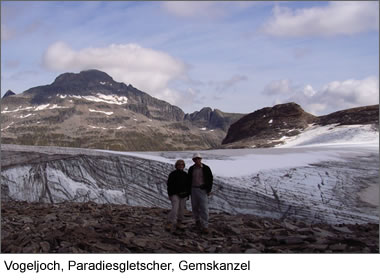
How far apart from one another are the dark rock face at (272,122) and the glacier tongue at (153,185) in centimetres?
4599

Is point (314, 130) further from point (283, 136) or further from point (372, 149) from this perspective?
point (372, 149)

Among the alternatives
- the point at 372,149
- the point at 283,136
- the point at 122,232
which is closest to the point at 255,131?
the point at 283,136

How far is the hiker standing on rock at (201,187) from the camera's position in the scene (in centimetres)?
1120

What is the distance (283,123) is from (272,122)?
10.4ft

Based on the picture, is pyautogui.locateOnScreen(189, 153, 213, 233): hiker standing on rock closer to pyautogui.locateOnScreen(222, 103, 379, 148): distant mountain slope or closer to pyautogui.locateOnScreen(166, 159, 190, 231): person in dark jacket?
pyautogui.locateOnScreen(166, 159, 190, 231): person in dark jacket

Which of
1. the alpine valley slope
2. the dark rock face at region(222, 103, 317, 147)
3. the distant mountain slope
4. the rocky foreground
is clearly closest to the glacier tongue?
the alpine valley slope

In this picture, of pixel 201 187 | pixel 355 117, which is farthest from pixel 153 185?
pixel 355 117

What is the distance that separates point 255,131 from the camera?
75562 mm

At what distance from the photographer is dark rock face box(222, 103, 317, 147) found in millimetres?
67250

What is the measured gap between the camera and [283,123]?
71500 millimetres

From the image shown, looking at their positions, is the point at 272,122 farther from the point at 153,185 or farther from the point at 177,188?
the point at 177,188

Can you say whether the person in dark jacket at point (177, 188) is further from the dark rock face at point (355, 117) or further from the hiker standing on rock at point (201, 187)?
the dark rock face at point (355, 117)

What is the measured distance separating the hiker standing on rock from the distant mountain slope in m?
41.2

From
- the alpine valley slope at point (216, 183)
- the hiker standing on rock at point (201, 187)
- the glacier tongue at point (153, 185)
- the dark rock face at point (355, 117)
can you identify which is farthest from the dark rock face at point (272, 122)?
the hiker standing on rock at point (201, 187)
